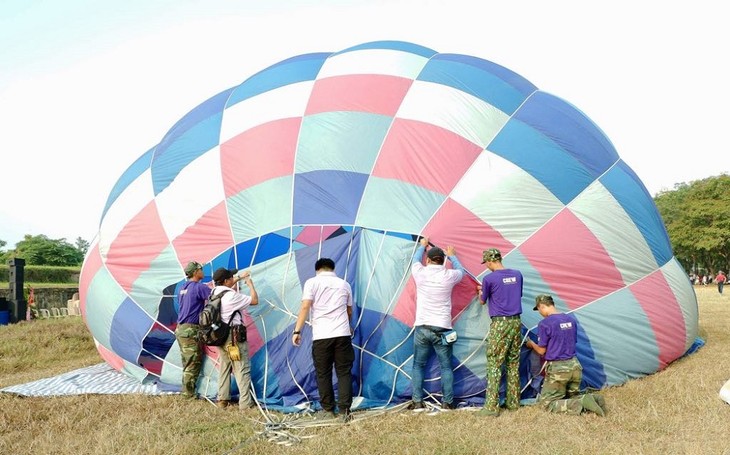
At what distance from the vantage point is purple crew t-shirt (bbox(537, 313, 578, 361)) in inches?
209

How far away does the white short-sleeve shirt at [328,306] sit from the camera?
16.8ft

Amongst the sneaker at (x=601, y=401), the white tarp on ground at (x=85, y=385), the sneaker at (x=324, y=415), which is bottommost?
the white tarp on ground at (x=85, y=385)

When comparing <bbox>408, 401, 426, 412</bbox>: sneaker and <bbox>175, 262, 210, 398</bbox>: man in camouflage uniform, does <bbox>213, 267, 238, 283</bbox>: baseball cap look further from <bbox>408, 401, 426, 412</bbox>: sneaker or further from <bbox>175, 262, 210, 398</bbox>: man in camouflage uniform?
<bbox>408, 401, 426, 412</bbox>: sneaker

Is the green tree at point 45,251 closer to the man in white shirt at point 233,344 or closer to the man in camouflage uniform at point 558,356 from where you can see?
the man in white shirt at point 233,344

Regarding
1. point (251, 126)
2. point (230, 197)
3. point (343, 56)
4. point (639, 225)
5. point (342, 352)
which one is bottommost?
point (342, 352)

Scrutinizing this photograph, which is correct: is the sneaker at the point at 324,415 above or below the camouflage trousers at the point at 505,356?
below

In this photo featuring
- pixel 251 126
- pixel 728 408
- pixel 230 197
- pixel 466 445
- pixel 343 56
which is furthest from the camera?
pixel 343 56

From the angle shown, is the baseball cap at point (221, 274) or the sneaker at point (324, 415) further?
the baseball cap at point (221, 274)

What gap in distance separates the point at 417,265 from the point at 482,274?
0.69 m

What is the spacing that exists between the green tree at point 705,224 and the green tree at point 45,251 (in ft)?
174

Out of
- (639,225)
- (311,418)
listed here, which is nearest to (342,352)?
(311,418)

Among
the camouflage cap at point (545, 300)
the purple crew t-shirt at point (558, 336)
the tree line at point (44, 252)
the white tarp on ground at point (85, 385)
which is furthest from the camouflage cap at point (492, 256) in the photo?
the tree line at point (44, 252)

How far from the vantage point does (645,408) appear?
4.97m

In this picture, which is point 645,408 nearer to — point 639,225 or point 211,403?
point 639,225
